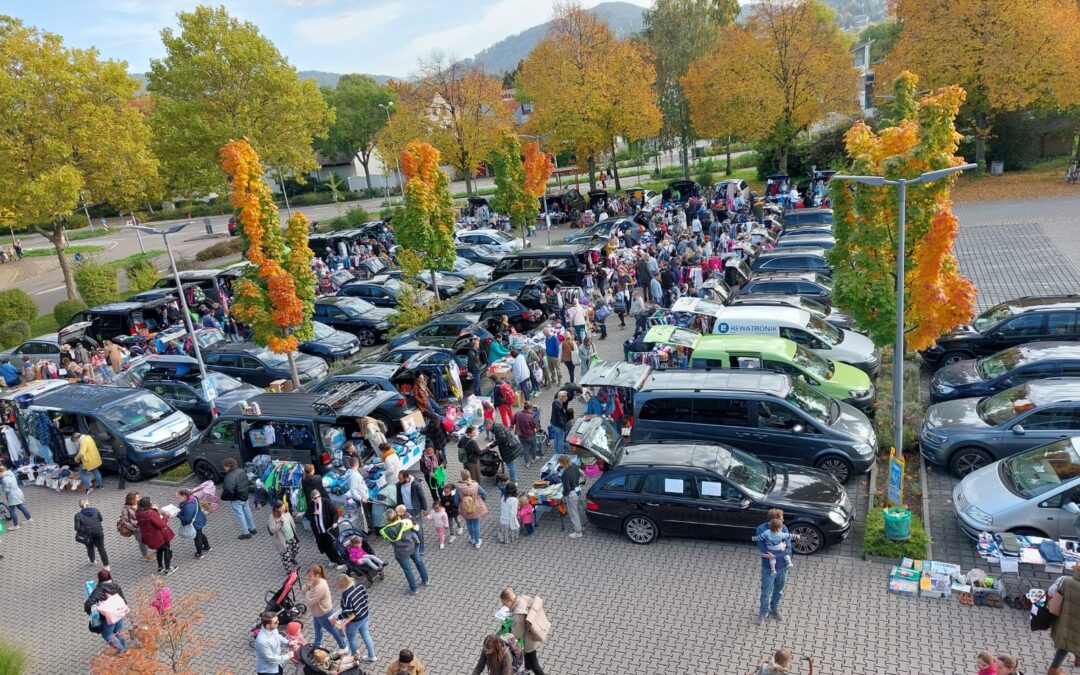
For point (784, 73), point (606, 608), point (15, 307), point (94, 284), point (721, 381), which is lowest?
point (606, 608)

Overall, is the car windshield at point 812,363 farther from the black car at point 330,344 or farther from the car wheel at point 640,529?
the black car at point 330,344

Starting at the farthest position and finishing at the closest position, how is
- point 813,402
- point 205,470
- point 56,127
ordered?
point 56,127, point 205,470, point 813,402

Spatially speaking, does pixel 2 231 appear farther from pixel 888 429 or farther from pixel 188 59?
pixel 888 429

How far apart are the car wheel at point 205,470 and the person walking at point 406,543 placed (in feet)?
19.9

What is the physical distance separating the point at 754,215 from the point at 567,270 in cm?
1112

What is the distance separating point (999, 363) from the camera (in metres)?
A: 13.4

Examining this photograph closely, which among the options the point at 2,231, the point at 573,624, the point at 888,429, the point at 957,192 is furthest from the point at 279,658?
the point at 2,231

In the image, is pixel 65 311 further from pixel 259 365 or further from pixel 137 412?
→ pixel 137 412

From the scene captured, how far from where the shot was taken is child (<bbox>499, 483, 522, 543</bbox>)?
36.6ft

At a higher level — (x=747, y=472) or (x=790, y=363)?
(x=790, y=363)

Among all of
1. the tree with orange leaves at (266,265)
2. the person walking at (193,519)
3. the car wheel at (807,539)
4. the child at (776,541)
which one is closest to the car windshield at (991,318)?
the car wheel at (807,539)

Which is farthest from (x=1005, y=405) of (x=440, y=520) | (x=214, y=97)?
(x=214, y=97)

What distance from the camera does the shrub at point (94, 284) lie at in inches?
1201

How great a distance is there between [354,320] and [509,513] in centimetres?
1369
